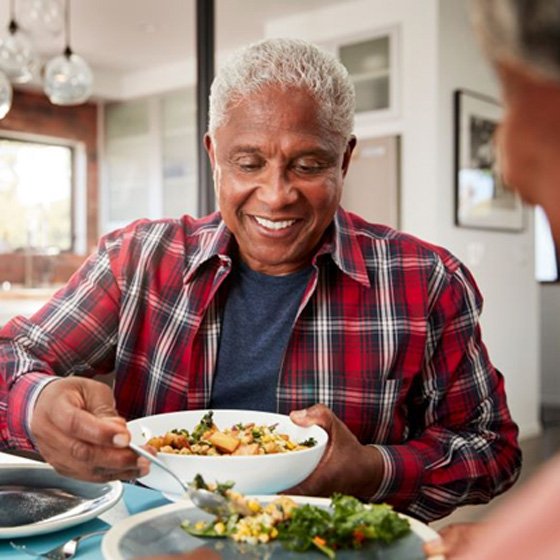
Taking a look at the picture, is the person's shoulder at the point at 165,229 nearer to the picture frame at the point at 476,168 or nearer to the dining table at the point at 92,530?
the dining table at the point at 92,530

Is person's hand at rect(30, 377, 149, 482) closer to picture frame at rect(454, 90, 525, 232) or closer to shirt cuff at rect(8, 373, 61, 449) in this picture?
shirt cuff at rect(8, 373, 61, 449)

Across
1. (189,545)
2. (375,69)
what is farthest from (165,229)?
(375,69)

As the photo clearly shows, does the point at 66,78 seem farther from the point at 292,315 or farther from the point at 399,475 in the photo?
the point at 399,475

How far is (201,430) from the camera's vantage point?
3.91ft

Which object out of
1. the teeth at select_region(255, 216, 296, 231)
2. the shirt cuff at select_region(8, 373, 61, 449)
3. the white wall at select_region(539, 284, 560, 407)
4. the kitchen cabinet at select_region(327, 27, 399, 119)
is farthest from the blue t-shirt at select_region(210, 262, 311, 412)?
the white wall at select_region(539, 284, 560, 407)

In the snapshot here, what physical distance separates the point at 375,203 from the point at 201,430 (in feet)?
12.6

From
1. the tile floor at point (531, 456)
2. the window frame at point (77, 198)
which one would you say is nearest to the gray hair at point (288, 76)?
the tile floor at point (531, 456)

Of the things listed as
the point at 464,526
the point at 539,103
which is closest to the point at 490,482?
the point at 464,526

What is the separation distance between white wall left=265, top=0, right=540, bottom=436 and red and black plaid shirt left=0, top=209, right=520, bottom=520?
10.6ft

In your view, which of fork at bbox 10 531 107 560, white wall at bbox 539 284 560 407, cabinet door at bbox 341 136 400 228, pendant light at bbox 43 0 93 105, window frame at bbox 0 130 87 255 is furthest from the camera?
window frame at bbox 0 130 87 255

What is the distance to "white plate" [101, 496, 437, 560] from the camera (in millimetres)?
792

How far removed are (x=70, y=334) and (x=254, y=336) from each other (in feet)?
1.14

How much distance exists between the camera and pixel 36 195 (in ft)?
24.9

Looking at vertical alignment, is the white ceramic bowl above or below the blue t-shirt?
below
